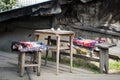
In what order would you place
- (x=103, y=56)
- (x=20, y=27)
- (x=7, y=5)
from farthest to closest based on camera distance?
(x=7, y=5) → (x=20, y=27) → (x=103, y=56)

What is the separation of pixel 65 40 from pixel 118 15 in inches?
72.6

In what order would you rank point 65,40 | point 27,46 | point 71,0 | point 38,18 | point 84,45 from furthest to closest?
point 38,18 → point 71,0 → point 65,40 → point 84,45 → point 27,46

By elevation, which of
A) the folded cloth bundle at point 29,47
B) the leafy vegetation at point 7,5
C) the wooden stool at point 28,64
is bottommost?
the wooden stool at point 28,64

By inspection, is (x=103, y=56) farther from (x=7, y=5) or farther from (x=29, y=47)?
(x=7, y=5)

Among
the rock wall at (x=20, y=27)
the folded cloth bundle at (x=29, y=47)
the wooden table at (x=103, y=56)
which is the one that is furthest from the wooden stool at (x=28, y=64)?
the rock wall at (x=20, y=27)

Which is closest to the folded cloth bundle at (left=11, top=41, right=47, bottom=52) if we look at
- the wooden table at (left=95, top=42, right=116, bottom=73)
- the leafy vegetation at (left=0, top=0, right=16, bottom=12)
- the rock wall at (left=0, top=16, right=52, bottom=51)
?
the wooden table at (left=95, top=42, right=116, bottom=73)

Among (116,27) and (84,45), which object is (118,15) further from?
(84,45)

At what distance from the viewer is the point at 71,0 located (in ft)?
31.8

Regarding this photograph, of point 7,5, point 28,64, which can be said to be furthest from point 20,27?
point 7,5

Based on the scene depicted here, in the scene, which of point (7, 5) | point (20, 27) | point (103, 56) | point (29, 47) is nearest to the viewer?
point (29, 47)

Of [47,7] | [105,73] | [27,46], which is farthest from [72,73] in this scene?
[47,7]

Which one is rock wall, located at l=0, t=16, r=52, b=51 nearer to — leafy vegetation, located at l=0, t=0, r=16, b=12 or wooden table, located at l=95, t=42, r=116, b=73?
wooden table, located at l=95, t=42, r=116, b=73

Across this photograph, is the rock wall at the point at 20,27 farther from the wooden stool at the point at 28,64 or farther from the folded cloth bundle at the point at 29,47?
the folded cloth bundle at the point at 29,47

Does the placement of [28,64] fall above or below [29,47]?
below
